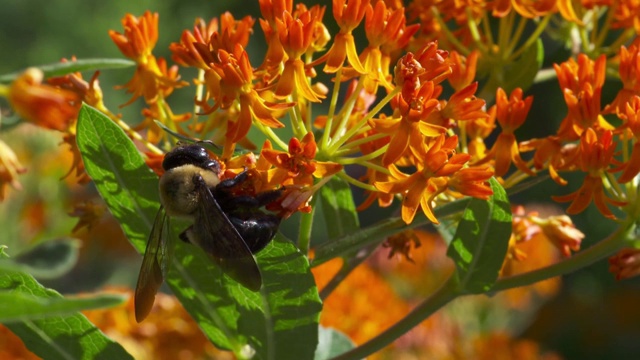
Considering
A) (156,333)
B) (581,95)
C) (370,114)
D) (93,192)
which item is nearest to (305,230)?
(370,114)

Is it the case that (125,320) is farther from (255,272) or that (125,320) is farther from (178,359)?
(255,272)

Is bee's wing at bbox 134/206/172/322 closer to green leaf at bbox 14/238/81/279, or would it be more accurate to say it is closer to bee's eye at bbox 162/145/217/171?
bee's eye at bbox 162/145/217/171

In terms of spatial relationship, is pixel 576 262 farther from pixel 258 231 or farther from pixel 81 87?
pixel 81 87

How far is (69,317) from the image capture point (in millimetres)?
1229

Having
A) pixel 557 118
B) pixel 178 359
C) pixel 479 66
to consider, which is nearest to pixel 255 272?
pixel 479 66

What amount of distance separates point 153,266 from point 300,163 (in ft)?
0.73

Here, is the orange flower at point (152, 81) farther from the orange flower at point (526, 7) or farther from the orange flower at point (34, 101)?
the orange flower at point (34, 101)

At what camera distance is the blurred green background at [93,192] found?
2676 millimetres

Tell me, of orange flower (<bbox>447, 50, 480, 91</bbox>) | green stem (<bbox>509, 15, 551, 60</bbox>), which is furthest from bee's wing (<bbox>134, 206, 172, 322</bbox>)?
green stem (<bbox>509, 15, 551, 60</bbox>)

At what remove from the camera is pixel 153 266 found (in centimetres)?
121

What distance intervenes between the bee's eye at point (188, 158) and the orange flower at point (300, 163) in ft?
0.47

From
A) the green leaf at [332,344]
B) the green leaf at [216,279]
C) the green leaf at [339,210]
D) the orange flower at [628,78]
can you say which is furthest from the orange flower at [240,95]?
the green leaf at [332,344]

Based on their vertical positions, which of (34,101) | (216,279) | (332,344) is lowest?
(332,344)

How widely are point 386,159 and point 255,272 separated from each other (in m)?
0.21
